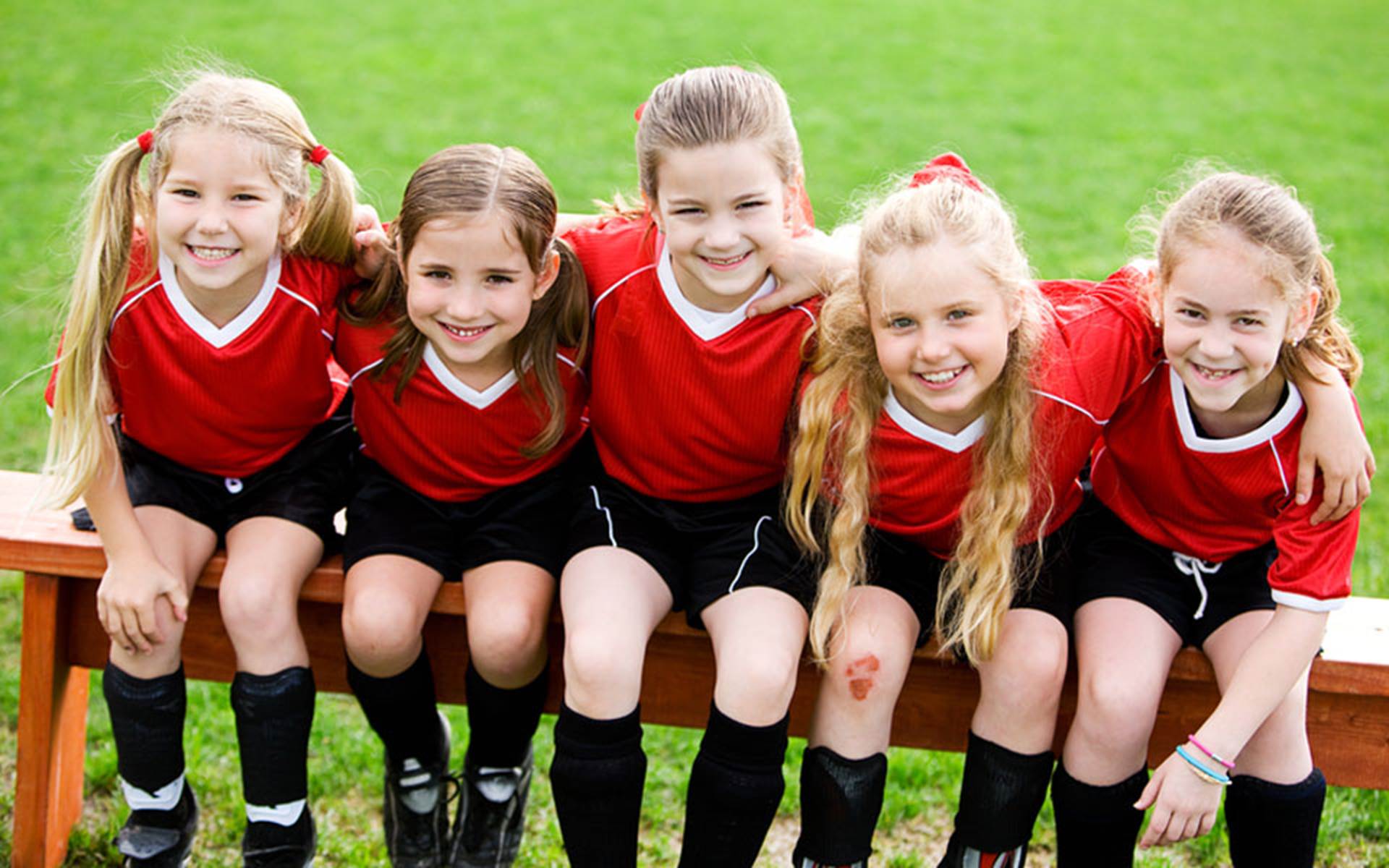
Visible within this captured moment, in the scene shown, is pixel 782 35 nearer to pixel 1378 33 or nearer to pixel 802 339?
pixel 1378 33

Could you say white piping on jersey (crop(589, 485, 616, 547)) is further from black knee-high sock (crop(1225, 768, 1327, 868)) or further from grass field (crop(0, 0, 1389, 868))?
grass field (crop(0, 0, 1389, 868))

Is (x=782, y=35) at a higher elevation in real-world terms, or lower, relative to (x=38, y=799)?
higher

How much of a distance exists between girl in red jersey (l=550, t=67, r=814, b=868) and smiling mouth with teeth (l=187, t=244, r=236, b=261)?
A: 0.62 meters

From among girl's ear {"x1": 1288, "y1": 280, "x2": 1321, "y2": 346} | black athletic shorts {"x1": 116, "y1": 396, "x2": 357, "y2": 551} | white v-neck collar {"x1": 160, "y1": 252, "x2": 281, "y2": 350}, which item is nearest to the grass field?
black athletic shorts {"x1": 116, "y1": 396, "x2": 357, "y2": 551}

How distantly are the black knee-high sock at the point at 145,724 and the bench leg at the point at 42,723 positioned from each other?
0.81 ft

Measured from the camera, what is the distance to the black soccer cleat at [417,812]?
2.60 m

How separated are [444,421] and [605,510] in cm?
33

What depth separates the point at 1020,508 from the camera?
92.8 inches

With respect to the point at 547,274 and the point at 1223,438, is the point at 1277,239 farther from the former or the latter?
the point at 547,274

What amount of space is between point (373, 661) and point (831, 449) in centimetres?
85

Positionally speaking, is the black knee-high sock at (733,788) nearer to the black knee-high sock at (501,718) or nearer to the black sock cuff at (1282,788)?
the black knee-high sock at (501,718)

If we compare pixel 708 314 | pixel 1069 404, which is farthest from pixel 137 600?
pixel 1069 404

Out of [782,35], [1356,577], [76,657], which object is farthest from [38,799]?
[782,35]

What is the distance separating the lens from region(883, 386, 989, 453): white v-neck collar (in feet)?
7.88
